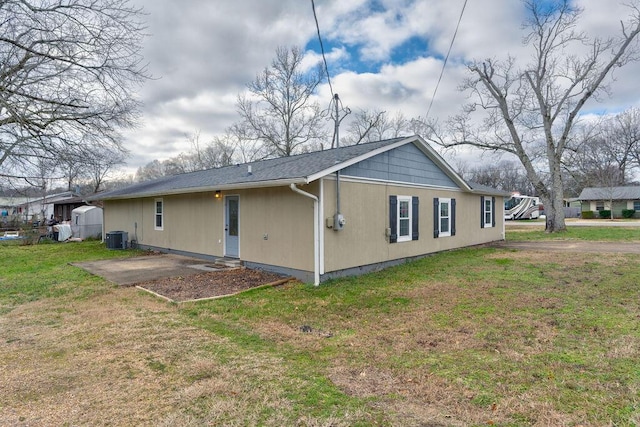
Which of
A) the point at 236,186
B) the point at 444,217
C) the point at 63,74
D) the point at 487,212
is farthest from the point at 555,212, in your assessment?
the point at 63,74

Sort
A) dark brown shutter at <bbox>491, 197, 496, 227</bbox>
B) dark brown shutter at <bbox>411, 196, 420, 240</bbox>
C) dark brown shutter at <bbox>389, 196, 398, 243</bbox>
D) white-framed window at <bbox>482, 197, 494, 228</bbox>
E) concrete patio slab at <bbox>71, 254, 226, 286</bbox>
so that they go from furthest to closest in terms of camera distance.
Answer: dark brown shutter at <bbox>491, 197, 496, 227</bbox>
white-framed window at <bbox>482, 197, 494, 228</bbox>
dark brown shutter at <bbox>411, 196, 420, 240</bbox>
dark brown shutter at <bbox>389, 196, 398, 243</bbox>
concrete patio slab at <bbox>71, 254, 226, 286</bbox>

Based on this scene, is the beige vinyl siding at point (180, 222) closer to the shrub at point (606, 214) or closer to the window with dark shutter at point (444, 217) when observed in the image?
the window with dark shutter at point (444, 217)

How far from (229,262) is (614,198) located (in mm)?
41887

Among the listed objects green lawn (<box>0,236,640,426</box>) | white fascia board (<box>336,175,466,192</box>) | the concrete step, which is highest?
white fascia board (<box>336,175,466,192</box>)

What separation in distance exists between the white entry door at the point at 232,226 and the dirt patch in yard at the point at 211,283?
2.94ft

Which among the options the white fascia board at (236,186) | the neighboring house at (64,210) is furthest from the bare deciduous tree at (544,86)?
the neighboring house at (64,210)

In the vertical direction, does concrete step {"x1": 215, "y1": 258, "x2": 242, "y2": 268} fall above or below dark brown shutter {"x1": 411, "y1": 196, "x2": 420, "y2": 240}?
below

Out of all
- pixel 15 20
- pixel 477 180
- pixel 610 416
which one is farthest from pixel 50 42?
pixel 477 180

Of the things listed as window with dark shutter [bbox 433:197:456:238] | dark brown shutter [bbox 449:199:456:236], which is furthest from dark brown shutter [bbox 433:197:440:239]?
dark brown shutter [bbox 449:199:456:236]

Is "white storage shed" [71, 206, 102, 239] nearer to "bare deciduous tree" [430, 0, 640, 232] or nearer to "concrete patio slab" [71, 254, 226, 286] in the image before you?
"concrete patio slab" [71, 254, 226, 286]

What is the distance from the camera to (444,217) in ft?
40.0

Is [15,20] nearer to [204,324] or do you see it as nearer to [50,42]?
[50,42]

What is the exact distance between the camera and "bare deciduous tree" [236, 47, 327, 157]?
27.4m

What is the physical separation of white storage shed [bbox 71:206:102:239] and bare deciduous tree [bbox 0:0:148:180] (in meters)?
9.13
